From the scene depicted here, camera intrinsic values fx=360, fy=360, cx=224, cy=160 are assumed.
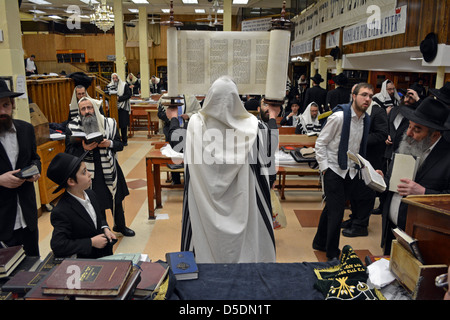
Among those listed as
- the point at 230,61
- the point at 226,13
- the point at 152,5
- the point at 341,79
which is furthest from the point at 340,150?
the point at 152,5

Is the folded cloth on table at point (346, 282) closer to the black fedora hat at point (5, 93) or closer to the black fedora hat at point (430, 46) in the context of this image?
the black fedora hat at point (5, 93)

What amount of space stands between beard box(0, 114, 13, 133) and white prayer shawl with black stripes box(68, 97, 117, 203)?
38.0 inches

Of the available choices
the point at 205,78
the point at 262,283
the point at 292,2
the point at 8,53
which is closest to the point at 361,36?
the point at 205,78

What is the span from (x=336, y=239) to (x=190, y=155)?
6.65 ft

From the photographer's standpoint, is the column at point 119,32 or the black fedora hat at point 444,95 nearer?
the black fedora hat at point 444,95

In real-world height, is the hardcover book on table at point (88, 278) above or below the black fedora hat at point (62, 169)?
below

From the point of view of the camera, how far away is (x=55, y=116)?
6262 mm

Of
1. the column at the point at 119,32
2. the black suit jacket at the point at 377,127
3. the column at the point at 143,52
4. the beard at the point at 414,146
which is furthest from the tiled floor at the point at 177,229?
the column at the point at 143,52

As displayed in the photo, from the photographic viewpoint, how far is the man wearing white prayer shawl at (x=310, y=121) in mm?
5871

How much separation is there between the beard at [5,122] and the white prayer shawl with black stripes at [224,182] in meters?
1.33

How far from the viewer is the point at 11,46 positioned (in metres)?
4.04

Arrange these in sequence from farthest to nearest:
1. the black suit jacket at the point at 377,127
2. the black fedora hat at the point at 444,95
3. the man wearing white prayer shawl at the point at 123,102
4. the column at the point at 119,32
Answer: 1. the column at the point at 119,32
2. the man wearing white prayer shawl at the point at 123,102
3. the black suit jacket at the point at 377,127
4. the black fedora hat at the point at 444,95
